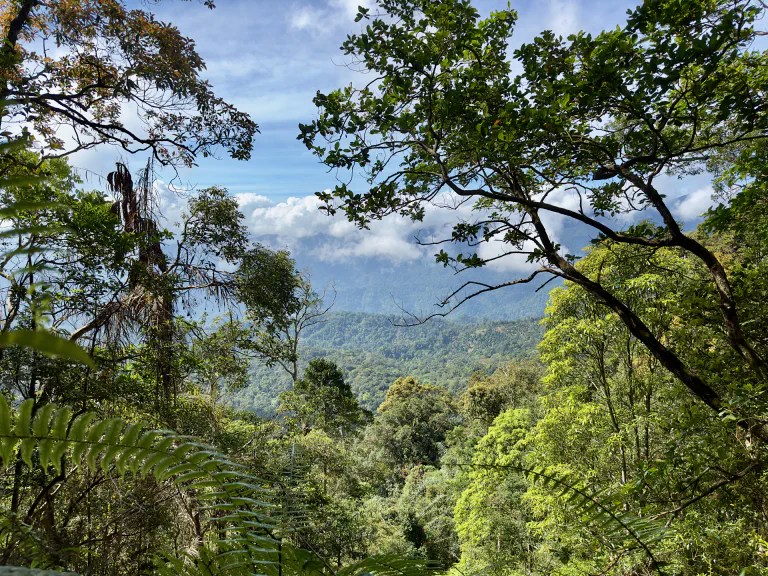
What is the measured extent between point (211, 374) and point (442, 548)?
47.1ft

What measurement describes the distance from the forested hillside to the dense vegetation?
101 feet

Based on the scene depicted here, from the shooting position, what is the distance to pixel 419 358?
150 meters

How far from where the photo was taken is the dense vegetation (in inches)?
54.4

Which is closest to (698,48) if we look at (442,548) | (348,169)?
(348,169)

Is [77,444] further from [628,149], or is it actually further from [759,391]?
[628,149]

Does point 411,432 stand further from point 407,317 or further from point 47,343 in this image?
point 47,343

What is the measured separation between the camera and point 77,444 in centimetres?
102

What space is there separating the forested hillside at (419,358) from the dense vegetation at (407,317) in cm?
3077

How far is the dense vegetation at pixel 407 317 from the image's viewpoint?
1.38m

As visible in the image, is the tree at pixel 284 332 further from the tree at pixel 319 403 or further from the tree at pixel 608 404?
the tree at pixel 608 404

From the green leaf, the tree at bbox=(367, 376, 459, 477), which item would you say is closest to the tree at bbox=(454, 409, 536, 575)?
the green leaf

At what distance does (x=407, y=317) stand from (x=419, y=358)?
148371 mm

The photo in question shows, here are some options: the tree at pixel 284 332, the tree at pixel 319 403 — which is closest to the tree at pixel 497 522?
the tree at pixel 319 403

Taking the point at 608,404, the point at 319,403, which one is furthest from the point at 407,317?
the point at 319,403
